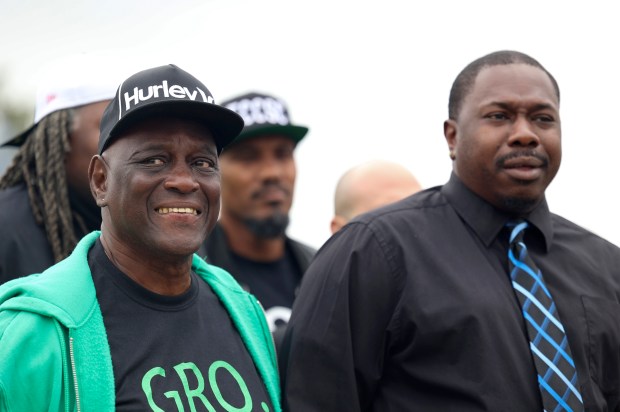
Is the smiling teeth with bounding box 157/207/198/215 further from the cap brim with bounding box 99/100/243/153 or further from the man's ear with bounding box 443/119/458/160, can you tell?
the man's ear with bounding box 443/119/458/160

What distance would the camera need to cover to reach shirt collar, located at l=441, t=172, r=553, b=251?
378 cm

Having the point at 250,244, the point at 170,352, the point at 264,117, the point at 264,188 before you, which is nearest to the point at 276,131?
the point at 264,117

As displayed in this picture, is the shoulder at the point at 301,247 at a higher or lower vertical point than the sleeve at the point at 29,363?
lower

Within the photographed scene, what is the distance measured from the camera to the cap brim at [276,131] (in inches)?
221

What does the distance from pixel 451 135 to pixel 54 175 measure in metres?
1.58

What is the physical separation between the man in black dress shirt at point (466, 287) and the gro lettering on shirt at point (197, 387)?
0.39 meters

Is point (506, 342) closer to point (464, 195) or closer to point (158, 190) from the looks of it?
point (464, 195)

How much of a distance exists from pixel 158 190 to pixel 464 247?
1253 millimetres

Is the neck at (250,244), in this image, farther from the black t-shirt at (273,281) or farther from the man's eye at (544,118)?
the man's eye at (544,118)

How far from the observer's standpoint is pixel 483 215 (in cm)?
381

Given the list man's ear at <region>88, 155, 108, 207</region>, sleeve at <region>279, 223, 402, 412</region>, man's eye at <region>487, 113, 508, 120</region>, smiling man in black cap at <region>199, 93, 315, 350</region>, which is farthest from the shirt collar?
smiling man in black cap at <region>199, 93, 315, 350</region>

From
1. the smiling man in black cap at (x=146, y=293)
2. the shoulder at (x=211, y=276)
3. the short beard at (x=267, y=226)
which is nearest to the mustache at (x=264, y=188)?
the short beard at (x=267, y=226)

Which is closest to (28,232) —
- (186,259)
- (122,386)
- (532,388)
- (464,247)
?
(186,259)

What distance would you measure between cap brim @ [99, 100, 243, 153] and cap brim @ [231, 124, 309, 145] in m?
2.36
